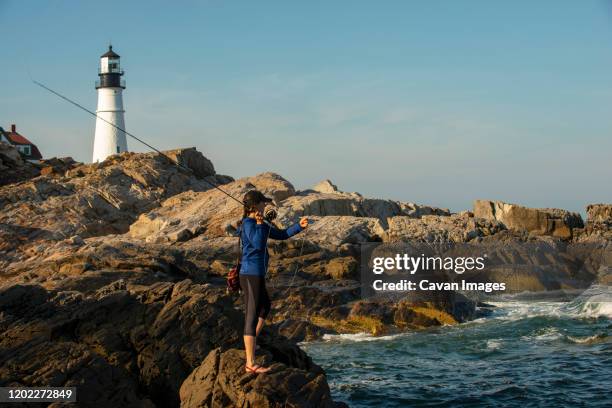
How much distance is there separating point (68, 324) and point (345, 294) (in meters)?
15.7

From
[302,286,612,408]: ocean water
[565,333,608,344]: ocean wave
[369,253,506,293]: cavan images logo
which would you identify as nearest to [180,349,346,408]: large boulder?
[302,286,612,408]: ocean water

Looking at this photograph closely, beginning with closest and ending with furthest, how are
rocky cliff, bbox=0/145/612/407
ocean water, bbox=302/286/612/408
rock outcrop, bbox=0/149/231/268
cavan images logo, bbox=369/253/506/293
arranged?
1. rocky cliff, bbox=0/145/612/407
2. ocean water, bbox=302/286/612/408
3. cavan images logo, bbox=369/253/506/293
4. rock outcrop, bbox=0/149/231/268

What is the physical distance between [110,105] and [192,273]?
3718cm

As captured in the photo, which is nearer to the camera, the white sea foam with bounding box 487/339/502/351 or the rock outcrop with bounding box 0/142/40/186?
the white sea foam with bounding box 487/339/502/351

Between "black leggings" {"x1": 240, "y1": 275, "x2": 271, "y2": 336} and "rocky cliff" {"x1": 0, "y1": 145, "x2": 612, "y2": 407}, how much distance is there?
58 cm

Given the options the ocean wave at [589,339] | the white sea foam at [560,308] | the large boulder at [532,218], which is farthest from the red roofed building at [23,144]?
the ocean wave at [589,339]

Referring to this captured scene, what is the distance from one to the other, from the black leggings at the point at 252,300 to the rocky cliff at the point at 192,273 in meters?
0.58

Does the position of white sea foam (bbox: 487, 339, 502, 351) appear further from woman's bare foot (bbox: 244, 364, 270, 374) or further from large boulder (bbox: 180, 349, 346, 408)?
woman's bare foot (bbox: 244, 364, 270, 374)

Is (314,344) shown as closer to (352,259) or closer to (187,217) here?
(352,259)

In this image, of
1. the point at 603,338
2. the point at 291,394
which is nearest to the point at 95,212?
the point at 603,338

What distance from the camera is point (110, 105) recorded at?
60.1 meters

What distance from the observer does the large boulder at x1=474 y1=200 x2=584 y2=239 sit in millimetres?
42719

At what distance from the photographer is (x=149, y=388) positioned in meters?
11.4

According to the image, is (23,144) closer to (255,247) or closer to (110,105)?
(110,105)
